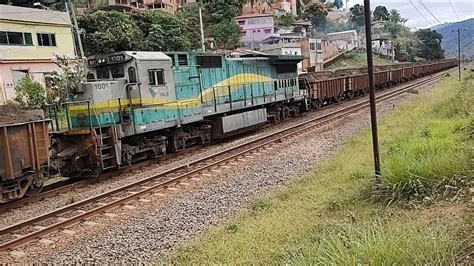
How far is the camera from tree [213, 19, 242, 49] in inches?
2303

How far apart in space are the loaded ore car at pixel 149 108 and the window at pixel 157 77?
3 centimetres

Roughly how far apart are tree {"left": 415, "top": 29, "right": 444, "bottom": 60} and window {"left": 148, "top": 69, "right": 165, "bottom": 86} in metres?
94.8

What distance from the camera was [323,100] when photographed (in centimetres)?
2719

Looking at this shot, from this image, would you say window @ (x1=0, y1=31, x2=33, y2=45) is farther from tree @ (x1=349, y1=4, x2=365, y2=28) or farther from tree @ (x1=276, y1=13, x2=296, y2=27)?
tree @ (x1=349, y1=4, x2=365, y2=28)

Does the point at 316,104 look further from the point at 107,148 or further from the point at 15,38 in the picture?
the point at 15,38

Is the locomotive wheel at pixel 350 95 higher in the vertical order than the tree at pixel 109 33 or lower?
lower

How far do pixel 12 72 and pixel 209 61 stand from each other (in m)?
18.4

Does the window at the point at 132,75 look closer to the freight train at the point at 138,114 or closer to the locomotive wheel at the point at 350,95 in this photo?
the freight train at the point at 138,114

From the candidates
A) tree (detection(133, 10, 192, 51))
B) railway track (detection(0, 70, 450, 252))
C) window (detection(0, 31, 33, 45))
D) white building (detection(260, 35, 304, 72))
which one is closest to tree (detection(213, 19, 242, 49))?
white building (detection(260, 35, 304, 72))

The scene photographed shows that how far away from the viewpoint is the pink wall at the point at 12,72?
88.1 feet

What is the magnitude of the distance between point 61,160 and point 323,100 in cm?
1916

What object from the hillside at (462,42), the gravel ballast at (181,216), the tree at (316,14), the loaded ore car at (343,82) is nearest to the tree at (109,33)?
the loaded ore car at (343,82)

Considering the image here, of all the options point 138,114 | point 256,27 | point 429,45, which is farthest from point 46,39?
point 429,45

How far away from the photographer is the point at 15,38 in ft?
93.9
